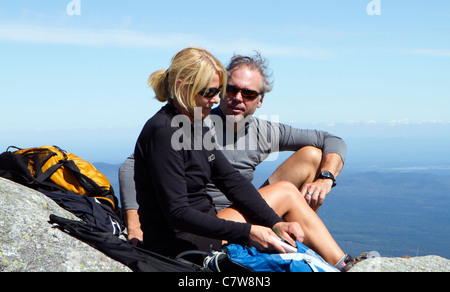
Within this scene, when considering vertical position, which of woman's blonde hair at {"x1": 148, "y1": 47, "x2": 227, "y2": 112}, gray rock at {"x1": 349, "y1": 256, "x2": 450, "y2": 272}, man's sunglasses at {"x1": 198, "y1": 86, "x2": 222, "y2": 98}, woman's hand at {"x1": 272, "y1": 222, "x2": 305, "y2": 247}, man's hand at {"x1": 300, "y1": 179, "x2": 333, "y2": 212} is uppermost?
woman's blonde hair at {"x1": 148, "y1": 47, "x2": 227, "y2": 112}

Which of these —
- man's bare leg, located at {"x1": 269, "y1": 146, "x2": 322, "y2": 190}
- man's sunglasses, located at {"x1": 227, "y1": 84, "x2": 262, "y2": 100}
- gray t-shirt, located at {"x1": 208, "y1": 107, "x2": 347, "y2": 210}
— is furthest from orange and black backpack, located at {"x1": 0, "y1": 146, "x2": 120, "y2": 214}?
man's bare leg, located at {"x1": 269, "y1": 146, "x2": 322, "y2": 190}

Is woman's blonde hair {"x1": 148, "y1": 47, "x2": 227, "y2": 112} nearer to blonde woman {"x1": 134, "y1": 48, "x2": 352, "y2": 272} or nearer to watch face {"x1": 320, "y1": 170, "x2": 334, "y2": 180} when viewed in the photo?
blonde woman {"x1": 134, "y1": 48, "x2": 352, "y2": 272}

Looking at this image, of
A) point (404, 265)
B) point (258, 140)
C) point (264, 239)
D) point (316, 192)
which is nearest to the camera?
point (264, 239)

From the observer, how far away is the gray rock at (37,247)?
4250 millimetres

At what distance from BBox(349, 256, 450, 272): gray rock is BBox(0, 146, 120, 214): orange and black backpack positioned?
11.6 feet

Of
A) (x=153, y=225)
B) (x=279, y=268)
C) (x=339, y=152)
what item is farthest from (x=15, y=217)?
(x=339, y=152)

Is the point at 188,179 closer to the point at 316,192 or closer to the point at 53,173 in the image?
the point at 316,192

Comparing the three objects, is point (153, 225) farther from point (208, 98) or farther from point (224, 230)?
point (208, 98)

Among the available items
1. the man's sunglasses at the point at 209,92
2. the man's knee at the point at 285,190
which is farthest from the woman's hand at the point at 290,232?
the man's sunglasses at the point at 209,92

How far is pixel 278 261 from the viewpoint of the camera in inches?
153

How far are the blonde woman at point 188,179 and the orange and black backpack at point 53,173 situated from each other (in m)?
2.26

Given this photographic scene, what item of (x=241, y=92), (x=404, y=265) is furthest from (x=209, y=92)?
(x=404, y=265)

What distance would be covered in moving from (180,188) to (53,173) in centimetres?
306

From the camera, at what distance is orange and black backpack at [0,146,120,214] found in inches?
243
